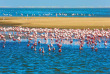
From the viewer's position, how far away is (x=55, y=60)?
859 inches

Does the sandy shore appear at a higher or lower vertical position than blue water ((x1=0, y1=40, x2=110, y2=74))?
higher

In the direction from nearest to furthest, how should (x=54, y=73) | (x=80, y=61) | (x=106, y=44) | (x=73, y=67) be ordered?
(x=54, y=73), (x=73, y=67), (x=80, y=61), (x=106, y=44)

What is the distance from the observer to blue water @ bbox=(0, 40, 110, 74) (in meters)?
18.7

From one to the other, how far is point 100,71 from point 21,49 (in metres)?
10.0

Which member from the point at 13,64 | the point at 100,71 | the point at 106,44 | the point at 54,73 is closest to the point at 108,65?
the point at 100,71

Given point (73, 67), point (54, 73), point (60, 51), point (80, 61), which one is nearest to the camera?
point (54, 73)

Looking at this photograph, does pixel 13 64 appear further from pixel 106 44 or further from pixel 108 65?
pixel 106 44

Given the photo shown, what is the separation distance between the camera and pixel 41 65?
789 inches

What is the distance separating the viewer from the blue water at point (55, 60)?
18.7m

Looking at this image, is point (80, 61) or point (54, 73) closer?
point (54, 73)

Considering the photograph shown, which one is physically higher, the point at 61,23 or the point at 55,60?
the point at 61,23

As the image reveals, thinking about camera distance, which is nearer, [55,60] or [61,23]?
[55,60]

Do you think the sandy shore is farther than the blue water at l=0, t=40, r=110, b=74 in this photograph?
Yes

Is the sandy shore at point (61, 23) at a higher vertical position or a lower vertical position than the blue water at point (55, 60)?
higher
